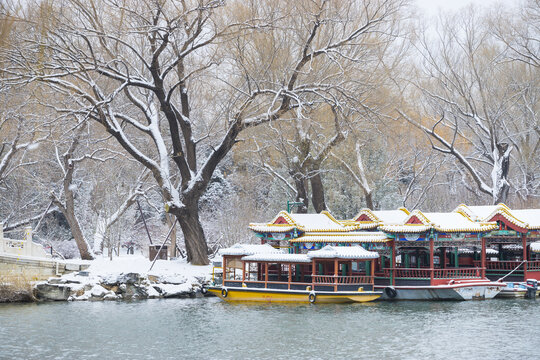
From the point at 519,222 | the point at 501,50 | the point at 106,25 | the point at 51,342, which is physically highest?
the point at 501,50

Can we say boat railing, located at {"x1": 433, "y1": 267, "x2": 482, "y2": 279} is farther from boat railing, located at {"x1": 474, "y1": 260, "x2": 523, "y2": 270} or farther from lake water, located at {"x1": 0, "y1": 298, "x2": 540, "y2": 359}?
boat railing, located at {"x1": 474, "y1": 260, "x2": 523, "y2": 270}

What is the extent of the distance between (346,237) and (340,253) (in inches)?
85.7

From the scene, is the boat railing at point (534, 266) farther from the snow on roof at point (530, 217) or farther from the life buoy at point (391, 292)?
the life buoy at point (391, 292)

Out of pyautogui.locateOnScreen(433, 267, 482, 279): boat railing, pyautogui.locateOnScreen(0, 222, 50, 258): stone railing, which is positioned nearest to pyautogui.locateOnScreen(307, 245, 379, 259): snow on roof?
pyautogui.locateOnScreen(433, 267, 482, 279): boat railing

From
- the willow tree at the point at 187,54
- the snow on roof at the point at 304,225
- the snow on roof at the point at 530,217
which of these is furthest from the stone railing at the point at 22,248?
the snow on roof at the point at 530,217

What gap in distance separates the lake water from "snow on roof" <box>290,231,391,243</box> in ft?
9.79

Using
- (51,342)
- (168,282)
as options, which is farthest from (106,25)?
(51,342)

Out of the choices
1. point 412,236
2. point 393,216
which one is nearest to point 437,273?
point 412,236

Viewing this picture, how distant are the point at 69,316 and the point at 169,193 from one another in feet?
31.9

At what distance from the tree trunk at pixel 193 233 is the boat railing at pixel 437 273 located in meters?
8.85

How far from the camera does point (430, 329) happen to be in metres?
20.4

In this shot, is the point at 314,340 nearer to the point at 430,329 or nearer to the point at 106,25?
the point at 430,329

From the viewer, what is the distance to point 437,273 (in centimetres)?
2841

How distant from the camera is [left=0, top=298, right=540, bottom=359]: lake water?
56.0ft
